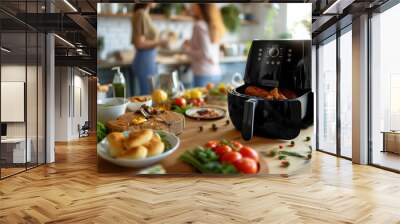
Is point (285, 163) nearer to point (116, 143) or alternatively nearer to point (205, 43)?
point (205, 43)

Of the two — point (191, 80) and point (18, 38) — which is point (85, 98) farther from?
point (191, 80)

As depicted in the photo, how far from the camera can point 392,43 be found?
5.45m

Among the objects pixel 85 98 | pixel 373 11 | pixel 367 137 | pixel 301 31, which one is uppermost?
pixel 373 11

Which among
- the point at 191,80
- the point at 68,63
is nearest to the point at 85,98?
the point at 68,63

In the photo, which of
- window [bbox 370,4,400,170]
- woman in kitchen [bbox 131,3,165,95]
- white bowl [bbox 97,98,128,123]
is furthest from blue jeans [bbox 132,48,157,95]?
window [bbox 370,4,400,170]

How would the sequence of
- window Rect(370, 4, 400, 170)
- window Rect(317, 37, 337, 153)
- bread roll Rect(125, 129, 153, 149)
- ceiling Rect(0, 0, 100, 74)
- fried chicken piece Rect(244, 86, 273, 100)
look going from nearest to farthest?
bread roll Rect(125, 129, 153, 149) → fried chicken piece Rect(244, 86, 273, 100) → ceiling Rect(0, 0, 100, 74) → window Rect(370, 4, 400, 170) → window Rect(317, 37, 337, 153)

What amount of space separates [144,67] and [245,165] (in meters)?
1.43

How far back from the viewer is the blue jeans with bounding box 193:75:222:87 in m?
3.93

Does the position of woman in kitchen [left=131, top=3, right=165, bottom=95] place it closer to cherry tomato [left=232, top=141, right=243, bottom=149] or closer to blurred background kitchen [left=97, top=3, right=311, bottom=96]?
blurred background kitchen [left=97, top=3, right=311, bottom=96]

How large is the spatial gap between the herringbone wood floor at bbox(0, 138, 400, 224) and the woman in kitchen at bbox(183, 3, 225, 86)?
1.20 metres

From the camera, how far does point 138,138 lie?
3.80 m

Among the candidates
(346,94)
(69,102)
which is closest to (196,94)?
Result: (346,94)

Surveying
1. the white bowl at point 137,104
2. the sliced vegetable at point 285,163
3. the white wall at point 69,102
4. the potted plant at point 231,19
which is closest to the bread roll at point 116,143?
the white bowl at point 137,104

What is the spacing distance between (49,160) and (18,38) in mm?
2143
